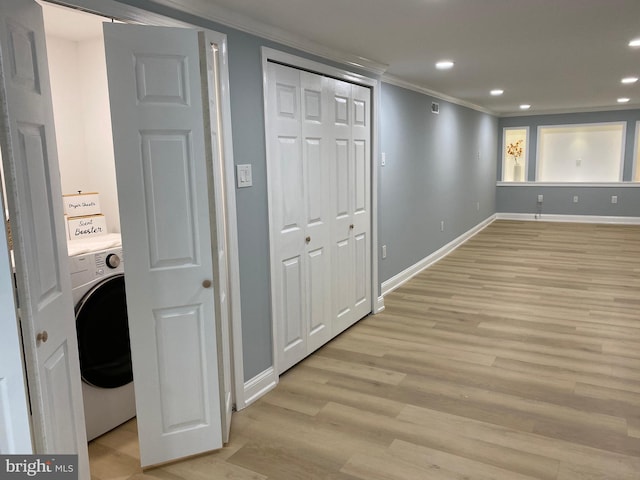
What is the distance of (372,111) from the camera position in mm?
4121

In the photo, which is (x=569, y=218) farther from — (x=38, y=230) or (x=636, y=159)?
(x=38, y=230)

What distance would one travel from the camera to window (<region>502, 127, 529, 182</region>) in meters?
9.79

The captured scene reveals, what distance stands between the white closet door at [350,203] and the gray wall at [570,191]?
6622mm

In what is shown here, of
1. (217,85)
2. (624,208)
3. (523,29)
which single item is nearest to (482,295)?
(523,29)

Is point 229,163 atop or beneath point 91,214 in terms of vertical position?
atop

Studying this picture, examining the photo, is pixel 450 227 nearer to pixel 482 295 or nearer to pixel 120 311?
pixel 482 295

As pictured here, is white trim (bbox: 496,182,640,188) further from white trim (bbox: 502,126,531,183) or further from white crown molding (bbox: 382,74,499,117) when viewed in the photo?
white crown molding (bbox: 382,74,499,117)

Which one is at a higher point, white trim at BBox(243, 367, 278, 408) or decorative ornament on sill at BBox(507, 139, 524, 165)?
decorative ornament on sill at BBox(507, 139, 524, 165)

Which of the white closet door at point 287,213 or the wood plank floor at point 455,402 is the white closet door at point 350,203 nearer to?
the wood plank floor at point 455,402

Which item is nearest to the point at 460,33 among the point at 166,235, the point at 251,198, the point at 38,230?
the point at 251,198

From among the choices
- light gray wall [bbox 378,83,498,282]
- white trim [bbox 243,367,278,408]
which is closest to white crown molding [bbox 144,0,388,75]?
light gray wall [bbox 378,83,498,282]

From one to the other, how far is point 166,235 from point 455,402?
1.87 m

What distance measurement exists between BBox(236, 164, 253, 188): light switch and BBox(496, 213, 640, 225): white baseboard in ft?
27.3

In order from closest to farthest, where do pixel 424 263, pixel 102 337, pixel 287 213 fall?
pixel 102 337, pixel 287 213, pixel 424 263
